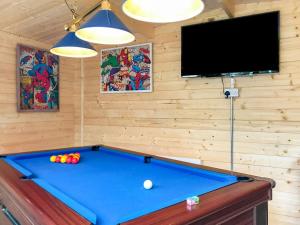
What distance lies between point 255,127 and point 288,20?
1.17 meters

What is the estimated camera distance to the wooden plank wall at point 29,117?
3516mm

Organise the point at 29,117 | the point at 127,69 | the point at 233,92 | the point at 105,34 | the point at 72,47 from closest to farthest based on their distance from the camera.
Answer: the point at 105,34, the point at 72,47, the point at 233,92, the point at 29,117, the point at 127,69

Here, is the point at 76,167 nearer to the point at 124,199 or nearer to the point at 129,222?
the point at 124,199

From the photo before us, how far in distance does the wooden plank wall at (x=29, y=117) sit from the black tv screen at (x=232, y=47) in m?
2.03

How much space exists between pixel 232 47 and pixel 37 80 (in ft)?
8.80

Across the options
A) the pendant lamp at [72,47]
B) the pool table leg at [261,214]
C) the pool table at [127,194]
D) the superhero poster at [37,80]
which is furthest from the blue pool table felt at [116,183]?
the superhero poster at [37,80]

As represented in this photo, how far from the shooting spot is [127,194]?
1.42 metres

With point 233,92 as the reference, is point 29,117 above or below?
below

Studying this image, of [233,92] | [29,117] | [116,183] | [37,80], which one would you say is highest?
[37,80]

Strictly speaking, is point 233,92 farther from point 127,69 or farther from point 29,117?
point 29,117

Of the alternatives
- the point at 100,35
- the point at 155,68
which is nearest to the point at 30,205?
the point at 100,35

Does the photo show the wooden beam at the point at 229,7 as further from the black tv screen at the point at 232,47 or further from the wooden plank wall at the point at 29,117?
the wooden plank wall at the point at 29,117

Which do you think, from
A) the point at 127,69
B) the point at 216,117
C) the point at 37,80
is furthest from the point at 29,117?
the point at 216,117

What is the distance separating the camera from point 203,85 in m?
3.38
